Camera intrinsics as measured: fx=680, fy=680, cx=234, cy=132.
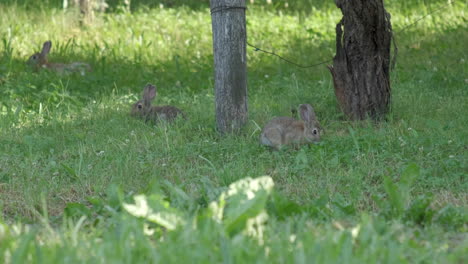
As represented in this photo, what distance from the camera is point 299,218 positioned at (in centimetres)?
430

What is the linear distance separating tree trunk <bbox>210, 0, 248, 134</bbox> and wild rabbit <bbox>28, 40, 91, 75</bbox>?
4370 mm

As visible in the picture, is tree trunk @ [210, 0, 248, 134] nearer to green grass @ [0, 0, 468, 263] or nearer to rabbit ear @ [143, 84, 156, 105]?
green grass @ [0, 0, 468, 263]

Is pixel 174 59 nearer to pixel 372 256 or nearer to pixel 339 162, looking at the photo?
pixel 339 162

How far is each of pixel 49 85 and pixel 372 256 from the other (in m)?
8.05

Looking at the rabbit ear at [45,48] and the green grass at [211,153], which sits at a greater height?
the rabbit ear at [45,48]

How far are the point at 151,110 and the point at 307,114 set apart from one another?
7.80 ft

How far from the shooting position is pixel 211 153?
682cm

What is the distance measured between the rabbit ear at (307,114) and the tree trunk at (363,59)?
2.43 feet

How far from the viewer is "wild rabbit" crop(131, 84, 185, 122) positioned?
8518 mm

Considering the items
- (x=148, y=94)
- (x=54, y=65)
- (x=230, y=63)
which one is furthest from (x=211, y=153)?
(x=54, y=65)

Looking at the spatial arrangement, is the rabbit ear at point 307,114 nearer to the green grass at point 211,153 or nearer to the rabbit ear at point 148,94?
the green grass at point 211,153

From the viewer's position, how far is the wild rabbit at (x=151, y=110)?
335 inches

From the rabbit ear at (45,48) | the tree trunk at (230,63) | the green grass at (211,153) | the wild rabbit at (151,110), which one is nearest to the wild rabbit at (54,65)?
the rabbit ear at (45,48)

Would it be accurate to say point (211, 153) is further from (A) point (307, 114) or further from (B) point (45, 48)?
(B) point (45, 48)
